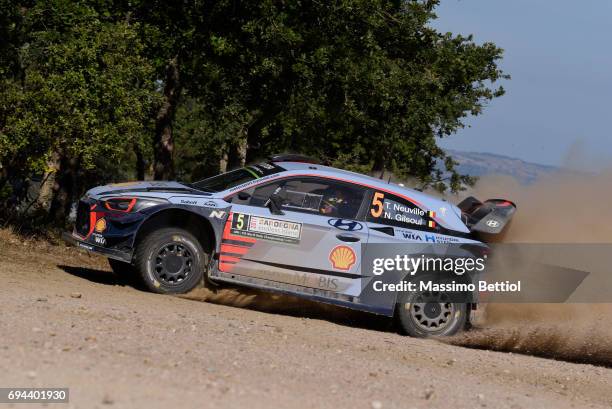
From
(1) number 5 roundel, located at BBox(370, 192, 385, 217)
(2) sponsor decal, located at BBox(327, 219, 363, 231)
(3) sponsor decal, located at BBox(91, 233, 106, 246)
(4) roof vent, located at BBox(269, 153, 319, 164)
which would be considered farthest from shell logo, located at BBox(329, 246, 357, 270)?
(3) sponsor decal, located at BBox(91, 233, 106, 246)

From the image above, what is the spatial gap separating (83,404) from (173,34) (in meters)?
15.3

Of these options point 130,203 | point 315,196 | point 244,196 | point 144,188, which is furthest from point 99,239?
point 315,196

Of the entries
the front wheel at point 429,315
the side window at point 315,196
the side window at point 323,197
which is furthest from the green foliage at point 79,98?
the front wheel at point 429,315

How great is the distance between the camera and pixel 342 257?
10.7m

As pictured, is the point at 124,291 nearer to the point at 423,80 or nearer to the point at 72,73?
the point at 72,73

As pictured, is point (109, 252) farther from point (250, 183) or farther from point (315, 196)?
point (315, 196)

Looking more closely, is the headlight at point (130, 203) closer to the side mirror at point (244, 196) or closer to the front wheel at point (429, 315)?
the side mirror at point (244, 196)

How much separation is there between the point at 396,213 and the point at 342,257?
88 centimetres

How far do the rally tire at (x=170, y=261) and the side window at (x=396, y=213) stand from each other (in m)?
2.08

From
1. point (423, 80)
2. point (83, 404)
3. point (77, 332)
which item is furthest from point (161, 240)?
point (423, 80)

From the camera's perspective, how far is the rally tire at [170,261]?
1072 centimetres

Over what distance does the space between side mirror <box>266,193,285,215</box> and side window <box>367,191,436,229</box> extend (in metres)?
1.05

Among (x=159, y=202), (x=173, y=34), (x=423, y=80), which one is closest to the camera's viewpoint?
(x=159, y=202)

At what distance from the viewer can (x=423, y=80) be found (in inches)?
905
